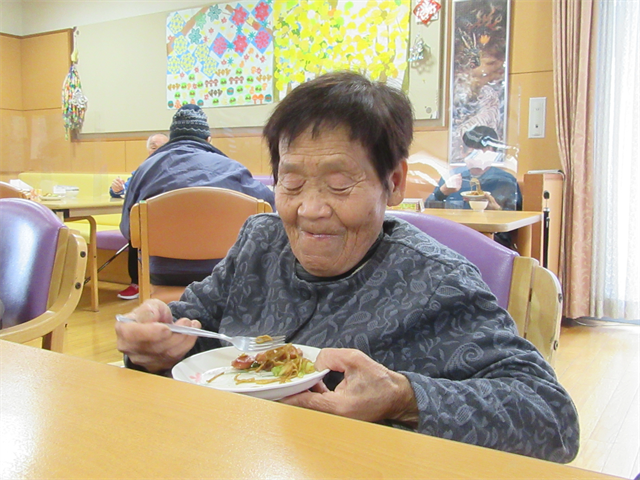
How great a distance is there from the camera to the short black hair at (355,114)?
3.41ft

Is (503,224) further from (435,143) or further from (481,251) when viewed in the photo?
(435,143)

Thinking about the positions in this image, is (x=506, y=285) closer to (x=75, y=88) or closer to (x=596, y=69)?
(x=596, y=69)

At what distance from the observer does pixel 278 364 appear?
0.89 meters

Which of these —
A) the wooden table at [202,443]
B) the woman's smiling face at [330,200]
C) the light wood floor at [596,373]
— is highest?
the woman's smiling face at [330,200]

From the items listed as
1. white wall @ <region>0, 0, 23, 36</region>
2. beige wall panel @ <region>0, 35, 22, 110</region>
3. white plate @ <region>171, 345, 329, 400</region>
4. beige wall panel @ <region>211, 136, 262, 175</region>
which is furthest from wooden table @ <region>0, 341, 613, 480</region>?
white wall @ <region>0, 0, 23, 36</region>

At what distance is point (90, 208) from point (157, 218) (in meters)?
1.98

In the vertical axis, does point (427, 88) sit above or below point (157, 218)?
above

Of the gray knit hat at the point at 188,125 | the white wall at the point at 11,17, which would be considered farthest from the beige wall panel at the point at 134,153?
the gray knit hat at the point at 188,125

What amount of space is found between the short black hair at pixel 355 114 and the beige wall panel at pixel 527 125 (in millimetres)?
3768

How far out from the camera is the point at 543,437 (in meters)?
0.84

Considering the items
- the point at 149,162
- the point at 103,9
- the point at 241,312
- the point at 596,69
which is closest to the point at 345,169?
the point at 241,312

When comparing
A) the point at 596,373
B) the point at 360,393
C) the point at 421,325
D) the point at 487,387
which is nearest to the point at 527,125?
the point at 596,373

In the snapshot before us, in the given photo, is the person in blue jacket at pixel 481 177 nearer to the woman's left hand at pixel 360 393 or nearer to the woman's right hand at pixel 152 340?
the woman's right hand at pixel 152 340

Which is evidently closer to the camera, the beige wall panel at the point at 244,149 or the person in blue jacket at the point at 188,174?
the person in blue jacket at the point at 188,174
